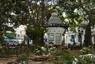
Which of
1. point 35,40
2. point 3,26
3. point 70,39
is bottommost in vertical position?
point 70,39

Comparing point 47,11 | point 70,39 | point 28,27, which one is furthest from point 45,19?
point 70,39

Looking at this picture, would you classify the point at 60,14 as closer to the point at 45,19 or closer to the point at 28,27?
the point at 45,19

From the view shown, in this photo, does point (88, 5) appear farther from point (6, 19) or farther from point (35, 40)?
point (6, 19)

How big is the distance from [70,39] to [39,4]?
39.3m

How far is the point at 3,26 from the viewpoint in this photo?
22.5 meters

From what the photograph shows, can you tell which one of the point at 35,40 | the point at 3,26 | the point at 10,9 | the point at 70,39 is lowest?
the point at 70,39

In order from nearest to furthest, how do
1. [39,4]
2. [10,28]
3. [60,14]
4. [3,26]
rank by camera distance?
[3,26], [10,28], [39,4], [60,14]

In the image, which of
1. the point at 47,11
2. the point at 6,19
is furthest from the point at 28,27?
the point at 6,19

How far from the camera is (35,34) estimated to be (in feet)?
84.8

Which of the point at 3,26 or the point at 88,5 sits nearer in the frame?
the point at 3,26

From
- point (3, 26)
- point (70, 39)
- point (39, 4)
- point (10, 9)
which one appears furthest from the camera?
point (70, 39)

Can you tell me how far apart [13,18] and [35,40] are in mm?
5125

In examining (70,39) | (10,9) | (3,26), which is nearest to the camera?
(10,9)

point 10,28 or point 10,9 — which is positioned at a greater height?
point 10,9
